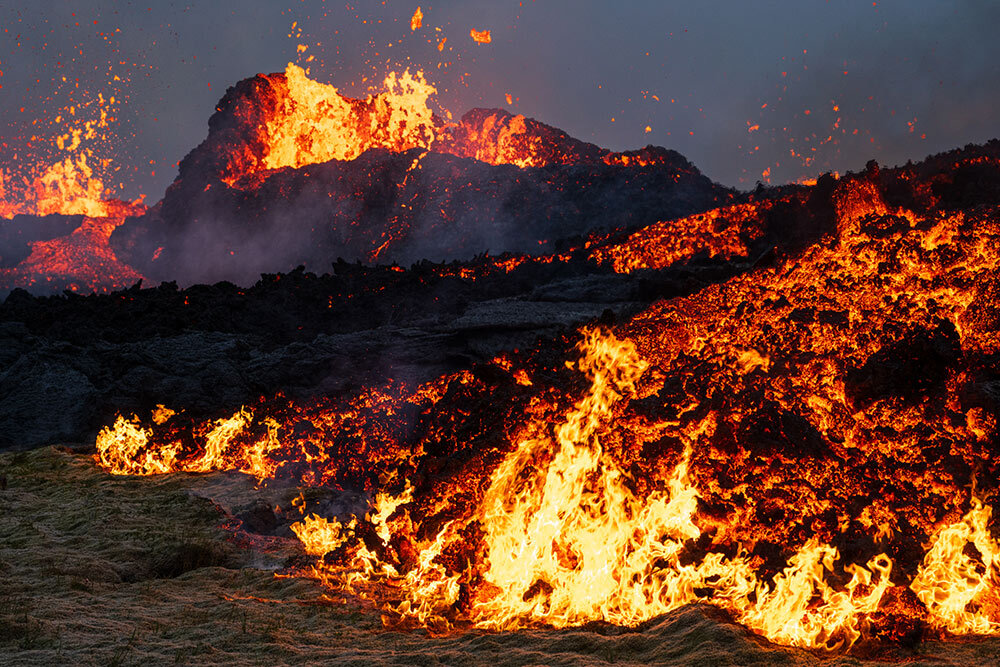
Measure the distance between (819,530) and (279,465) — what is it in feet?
26.1

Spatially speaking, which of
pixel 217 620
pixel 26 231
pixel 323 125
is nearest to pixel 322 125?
pixel 323 125

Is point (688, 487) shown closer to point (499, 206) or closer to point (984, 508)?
point (984, 508)

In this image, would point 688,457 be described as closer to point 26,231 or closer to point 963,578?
point 963,578

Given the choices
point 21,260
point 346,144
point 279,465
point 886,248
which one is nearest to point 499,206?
point 346,144

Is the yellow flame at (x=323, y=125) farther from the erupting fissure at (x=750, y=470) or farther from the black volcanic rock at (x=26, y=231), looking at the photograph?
the erupting fissure at (x=750, y=470)

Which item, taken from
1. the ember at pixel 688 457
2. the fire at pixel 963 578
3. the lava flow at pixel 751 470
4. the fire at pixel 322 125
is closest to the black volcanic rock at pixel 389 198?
the fire at pixel 322 125

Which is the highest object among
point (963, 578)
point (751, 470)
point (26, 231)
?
point (26, 231)

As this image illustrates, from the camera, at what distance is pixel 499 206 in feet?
135

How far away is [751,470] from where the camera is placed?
17.2 ft

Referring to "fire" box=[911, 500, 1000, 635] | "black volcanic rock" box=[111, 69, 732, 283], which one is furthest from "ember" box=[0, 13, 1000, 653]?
"black volcanic rock" box=[111, 69, 732, 283]

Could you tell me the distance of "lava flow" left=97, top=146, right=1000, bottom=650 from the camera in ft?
15.5

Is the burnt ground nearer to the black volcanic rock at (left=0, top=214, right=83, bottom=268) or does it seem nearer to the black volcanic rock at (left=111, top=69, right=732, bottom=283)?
the black volcanic rock at (left=111, top=69, right=732, bottom=283)

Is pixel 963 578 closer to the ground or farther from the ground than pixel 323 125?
closer to the ground

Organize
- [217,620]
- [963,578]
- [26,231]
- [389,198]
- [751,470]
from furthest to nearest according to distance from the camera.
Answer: [26,231] < [389,198] < [751,470] < [217,620] < [963,578]
